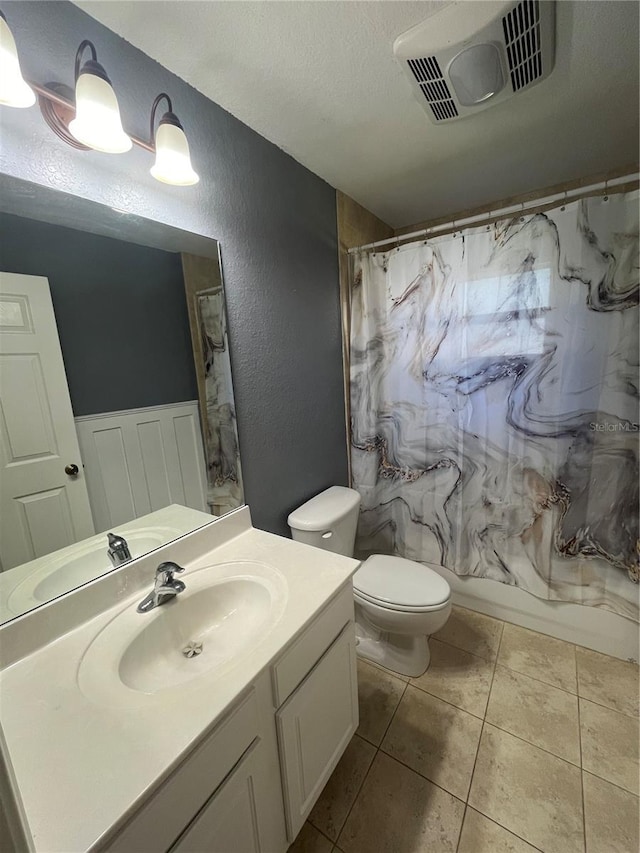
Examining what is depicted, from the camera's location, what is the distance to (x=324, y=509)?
63.7 inches

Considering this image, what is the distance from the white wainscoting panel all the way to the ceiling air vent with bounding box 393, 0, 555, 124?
127cm

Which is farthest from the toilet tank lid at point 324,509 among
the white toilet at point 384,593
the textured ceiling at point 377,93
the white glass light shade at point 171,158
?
the textured ceiling at point 377,93

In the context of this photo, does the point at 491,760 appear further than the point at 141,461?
Yes

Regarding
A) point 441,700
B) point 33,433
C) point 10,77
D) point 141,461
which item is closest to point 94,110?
point 10,77

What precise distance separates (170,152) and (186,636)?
1311 millimetres

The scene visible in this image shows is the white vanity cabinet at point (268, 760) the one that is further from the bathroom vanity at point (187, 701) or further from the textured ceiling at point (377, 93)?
the textured ceiling at point (377, 93)

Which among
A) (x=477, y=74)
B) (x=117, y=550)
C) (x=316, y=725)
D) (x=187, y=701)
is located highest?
(x=477, y=74)

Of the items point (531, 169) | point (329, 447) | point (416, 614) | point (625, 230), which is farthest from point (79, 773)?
point (531, 169)

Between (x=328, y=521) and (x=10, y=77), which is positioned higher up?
(x=10, y=77)

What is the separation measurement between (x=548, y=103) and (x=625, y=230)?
55 cm

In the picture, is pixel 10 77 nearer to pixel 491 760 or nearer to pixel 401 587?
pixel 401 587

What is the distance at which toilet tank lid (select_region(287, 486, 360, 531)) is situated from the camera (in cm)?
152

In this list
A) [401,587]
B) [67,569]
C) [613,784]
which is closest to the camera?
[67,569]

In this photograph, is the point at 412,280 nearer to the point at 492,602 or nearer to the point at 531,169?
the point at 531,169
